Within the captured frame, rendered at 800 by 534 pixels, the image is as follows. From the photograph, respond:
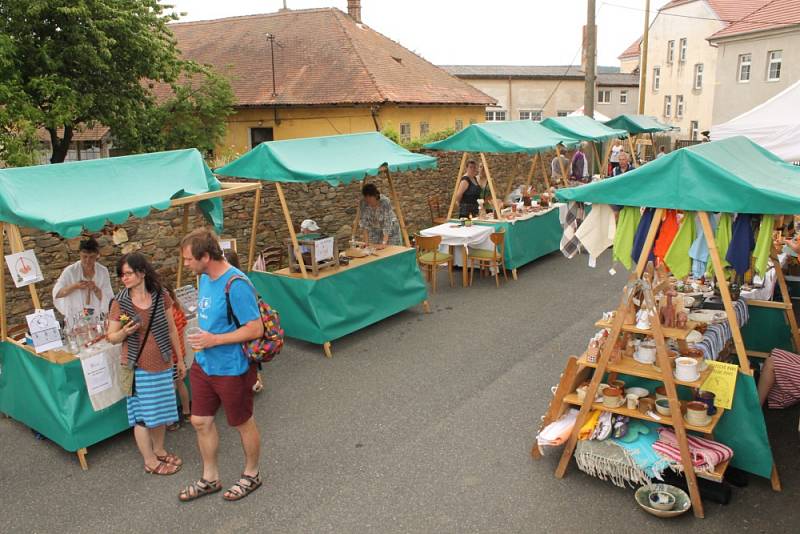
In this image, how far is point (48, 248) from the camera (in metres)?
7.20

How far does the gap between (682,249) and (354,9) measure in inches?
1042

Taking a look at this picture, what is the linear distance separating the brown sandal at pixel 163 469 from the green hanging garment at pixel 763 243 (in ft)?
14.7

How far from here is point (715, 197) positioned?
12.9 ft

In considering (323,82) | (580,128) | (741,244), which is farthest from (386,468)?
(323,82)

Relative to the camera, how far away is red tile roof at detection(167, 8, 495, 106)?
70.1 feet

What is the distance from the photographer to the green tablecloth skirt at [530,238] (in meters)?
10.1

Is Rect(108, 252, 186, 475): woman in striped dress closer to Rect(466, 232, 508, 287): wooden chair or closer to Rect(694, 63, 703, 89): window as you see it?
Rect(466, 232, 508, 287): wooden chair

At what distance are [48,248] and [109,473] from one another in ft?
11.8

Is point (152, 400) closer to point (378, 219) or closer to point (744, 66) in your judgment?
point (378, 219)

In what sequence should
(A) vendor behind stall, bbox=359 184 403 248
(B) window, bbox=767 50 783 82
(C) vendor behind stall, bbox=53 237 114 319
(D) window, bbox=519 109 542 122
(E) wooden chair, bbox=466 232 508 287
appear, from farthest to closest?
(D) window, bbox=519 109 542 122 → (B) window, bbox=767 50 783 82 → (E) wooden chair, bbox=466 232 508 287 → (A) vendor behind stall, bbox=359 184 403 248 → (C) vendor behind stall, bbox=53 237 114 319

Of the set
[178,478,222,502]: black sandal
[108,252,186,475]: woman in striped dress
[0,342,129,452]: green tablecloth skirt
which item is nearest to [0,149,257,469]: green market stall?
[0,342,129,452]: green tablecloth skirt

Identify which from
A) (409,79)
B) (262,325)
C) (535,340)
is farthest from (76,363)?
(409,79)

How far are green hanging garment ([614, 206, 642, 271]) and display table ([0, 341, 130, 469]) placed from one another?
415 cm

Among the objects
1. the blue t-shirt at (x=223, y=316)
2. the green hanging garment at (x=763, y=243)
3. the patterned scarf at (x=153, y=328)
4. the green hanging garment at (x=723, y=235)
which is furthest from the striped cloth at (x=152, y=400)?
the green hanging garment at (x=763, y=243)
